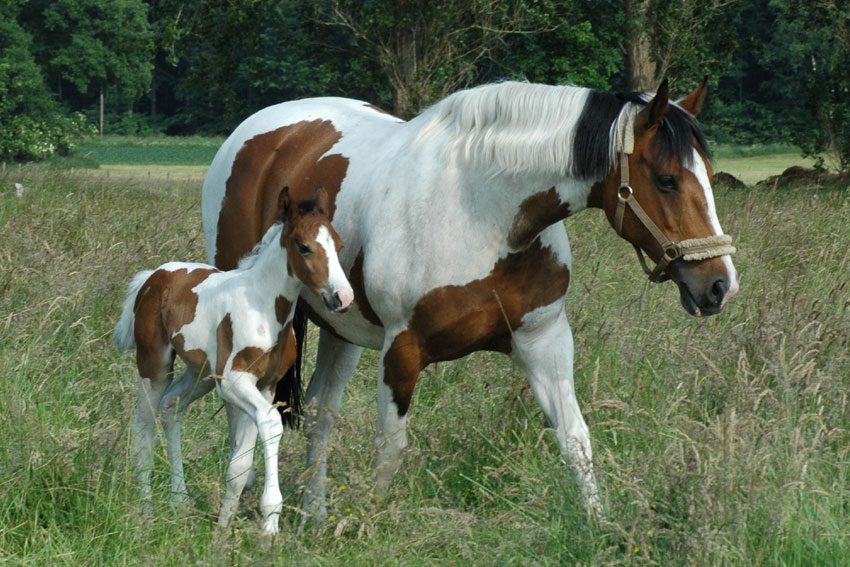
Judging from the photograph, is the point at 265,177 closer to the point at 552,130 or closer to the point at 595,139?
the point at 552,130

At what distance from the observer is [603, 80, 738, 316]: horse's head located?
129 inches

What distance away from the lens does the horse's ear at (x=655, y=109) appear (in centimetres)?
320

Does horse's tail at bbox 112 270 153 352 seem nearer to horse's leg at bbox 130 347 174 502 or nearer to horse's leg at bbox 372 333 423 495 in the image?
horse's leg at bbox 130 347 174 502

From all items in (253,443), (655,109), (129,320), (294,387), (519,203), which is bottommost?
(294,387)

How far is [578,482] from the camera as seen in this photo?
3.55m

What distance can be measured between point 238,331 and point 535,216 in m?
1.11

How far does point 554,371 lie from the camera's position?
3.73 metres

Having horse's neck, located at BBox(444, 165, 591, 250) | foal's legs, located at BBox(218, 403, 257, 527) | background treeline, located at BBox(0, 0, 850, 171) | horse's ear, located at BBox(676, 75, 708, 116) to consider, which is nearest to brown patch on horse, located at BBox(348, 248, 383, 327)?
horse's neck, located at BBox(444, 165, 591, 250)

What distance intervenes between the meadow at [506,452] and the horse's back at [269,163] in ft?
2.97

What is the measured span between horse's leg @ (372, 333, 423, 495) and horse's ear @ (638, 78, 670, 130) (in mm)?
1119

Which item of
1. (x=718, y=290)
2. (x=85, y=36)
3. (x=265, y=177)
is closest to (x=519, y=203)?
(x=718, y=290)

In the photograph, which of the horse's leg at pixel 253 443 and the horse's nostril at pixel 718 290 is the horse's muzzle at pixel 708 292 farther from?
the horse's leg at pixel 253 443

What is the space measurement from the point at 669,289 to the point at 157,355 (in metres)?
3.71

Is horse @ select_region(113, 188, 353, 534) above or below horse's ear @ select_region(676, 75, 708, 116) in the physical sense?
below
